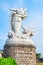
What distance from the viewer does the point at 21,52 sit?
26.9 meters

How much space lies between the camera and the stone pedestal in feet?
88.2

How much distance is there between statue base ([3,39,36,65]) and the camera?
26875 mm

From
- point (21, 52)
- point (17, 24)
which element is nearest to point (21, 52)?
point (21, 52)

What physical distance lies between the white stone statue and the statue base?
83 cm

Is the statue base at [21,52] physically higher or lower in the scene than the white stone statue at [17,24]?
lower

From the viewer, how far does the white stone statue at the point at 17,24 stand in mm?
27344

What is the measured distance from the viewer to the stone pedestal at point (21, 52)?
26875 mm

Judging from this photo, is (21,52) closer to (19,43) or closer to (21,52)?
(21,52)

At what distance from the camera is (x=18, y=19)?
27562 mm

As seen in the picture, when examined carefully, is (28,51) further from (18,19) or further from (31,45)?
(18,19)

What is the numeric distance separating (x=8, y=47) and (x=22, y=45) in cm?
117

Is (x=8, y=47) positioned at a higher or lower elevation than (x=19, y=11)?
lower

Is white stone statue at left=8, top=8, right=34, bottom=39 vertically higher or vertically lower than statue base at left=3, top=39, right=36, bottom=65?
higher

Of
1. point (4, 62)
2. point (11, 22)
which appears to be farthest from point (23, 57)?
point (4, 62)
